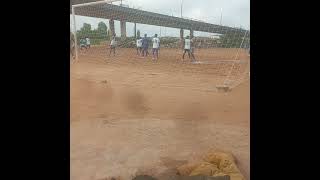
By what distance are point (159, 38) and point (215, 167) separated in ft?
5.12

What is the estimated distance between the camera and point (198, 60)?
4.52 metres

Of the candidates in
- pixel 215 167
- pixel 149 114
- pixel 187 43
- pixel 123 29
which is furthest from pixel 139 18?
pixel 215 167

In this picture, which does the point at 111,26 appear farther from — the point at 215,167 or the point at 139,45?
the point at 215,167

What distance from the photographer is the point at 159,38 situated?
14.8 ft

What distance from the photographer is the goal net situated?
175 inches

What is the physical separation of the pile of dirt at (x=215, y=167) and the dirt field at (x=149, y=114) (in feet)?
0.37

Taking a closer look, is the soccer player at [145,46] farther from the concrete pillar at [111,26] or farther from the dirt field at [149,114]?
the concrete pillar at [111,26]

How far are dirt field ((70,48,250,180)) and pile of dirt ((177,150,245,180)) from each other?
0.37ft

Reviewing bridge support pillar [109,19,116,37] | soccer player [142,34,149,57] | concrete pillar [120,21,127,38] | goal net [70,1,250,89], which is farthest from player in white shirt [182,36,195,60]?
bridge support pillar [109,19,116,37]
